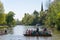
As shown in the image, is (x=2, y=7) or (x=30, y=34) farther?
(x=2, y=7)

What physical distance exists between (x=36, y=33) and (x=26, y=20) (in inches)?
5178

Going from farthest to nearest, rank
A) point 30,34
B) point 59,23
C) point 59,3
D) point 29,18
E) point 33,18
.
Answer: point 29,18 → point 33,18 → point 59,3 → point 59,23 → point 30,34

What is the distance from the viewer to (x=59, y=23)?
71375 mm

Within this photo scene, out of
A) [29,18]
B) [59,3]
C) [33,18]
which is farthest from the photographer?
[29,18]

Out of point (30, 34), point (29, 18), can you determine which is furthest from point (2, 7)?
point (29, 18)

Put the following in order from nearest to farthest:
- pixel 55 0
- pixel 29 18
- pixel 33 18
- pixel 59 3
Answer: pixel 59 3, pixel 55 0, pixel 33 18, pixel 29 18

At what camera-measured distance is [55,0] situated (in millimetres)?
84688

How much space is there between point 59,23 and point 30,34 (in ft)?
95.6

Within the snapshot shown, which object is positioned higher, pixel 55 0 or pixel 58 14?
pixel 55 0

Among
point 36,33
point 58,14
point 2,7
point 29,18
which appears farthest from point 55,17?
point 29,18

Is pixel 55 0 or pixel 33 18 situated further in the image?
pixel 33 18

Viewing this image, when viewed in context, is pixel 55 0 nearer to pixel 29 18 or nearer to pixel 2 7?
pixel 2 7

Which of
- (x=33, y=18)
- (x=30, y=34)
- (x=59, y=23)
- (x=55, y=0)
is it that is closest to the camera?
(x=30, y=34)

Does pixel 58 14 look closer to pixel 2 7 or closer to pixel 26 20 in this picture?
pixel 2 7
